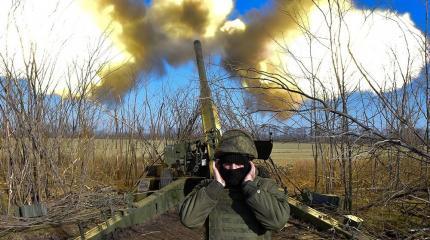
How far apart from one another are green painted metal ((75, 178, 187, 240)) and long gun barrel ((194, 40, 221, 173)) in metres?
0.80

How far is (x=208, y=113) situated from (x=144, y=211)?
70.7 inches

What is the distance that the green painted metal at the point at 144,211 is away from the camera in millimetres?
5429

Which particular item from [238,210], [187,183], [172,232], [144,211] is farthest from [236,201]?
[187,183]

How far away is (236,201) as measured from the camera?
2938mm

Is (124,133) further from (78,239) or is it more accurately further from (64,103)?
(78,239)

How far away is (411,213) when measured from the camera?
6.53m

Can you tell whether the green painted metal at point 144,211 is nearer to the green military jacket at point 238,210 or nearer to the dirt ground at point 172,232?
the dirt ground at point 172,232

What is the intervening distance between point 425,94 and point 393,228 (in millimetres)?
1693

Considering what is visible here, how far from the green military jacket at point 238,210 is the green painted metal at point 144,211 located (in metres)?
2.48

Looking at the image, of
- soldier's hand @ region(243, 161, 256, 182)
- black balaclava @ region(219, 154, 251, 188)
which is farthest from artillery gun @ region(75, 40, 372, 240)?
soldier's hand @ region(243, 161, 256, 182)

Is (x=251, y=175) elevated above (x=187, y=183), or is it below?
above

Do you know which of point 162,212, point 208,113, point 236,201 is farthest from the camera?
point 208,113

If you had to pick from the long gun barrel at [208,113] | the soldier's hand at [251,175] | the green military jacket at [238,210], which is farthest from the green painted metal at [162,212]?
the soldier's hand at [251,175]

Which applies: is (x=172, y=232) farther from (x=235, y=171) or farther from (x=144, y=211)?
(x=235, y=171)
